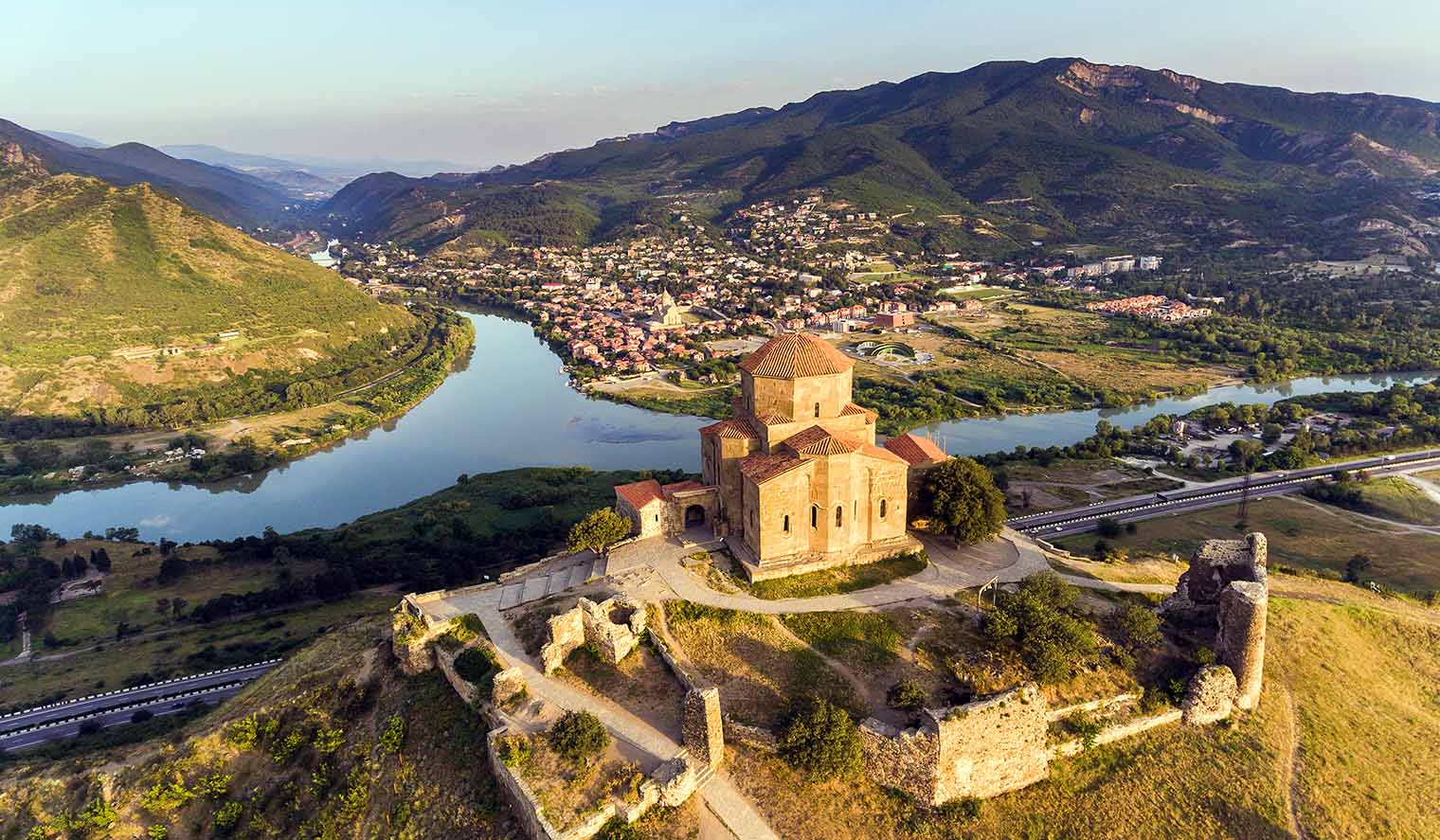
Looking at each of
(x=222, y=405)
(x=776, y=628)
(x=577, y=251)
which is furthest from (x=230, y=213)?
(x=776, y=628)

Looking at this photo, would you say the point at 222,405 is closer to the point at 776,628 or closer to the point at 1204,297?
the point at 776,628

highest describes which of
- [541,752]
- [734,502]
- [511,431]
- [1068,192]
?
[1068,192]

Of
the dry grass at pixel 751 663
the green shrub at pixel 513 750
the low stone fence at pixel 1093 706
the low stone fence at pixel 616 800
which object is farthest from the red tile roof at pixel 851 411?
the green shrub at pixel 513 750

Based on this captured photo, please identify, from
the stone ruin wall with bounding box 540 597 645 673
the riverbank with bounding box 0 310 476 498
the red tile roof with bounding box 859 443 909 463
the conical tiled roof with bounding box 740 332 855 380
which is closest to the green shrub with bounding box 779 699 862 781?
the stone ruin wall with bounding box 540 597 645 673

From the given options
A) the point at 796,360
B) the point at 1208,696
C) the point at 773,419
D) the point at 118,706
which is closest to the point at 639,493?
the point at 773,419

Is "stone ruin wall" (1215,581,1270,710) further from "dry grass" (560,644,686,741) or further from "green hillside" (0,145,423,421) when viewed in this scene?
"green hillside" (0,145,423,421)

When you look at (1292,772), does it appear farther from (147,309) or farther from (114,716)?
(147,309)

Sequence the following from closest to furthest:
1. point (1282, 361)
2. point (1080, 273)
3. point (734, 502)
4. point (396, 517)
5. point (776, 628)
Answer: point (776, 628), point (734, 502), point (396, 517), point (1282, 361), point (1080, 273)
